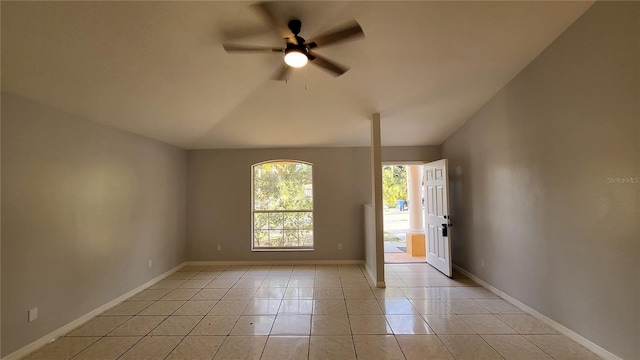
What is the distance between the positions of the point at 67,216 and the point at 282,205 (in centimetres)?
328

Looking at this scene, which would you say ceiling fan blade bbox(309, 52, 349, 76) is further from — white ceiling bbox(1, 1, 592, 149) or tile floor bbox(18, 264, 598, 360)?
tile floor bbox(18, 264, 598, 360)

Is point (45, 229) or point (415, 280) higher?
point (45, 229)

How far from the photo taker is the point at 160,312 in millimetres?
3217

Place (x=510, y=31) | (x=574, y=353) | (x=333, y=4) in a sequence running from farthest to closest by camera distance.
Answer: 1. (x=510, y=31)
2. (x=574, y=353)
3. (x=333, y=4)

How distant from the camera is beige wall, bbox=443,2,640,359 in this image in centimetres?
205

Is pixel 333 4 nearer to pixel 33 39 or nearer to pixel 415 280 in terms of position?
pixel 33 39

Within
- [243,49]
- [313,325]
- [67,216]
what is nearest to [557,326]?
[313,325]

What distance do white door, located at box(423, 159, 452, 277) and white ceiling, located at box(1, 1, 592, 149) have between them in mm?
1081

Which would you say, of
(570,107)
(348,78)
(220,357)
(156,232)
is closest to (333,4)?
(348,78)

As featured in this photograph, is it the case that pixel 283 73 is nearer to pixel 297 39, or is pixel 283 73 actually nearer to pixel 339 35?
pixel 297 39

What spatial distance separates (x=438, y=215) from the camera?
466cm

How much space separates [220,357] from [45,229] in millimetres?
2104

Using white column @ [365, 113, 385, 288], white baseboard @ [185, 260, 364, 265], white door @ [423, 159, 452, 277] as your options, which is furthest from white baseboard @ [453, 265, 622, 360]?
white baseboard @ [185, 260, 364, 265]

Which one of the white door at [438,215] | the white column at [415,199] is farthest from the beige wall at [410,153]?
the white column at [415,199]
